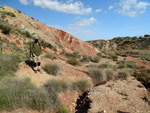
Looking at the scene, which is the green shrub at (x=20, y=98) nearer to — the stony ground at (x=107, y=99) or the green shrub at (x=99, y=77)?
the stony ground at (x=107, y=99)

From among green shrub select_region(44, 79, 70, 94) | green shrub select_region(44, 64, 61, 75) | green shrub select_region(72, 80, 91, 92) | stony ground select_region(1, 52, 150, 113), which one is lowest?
stony ground select_region(1, 52, 150, 113)

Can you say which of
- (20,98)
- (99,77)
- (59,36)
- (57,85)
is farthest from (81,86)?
(59,36)

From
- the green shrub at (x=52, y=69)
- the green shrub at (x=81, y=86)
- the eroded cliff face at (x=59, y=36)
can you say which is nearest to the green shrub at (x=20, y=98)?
the green shrub at (x=81, y=86)

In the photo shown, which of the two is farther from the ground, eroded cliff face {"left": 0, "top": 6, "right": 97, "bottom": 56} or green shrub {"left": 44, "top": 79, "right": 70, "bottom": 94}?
eroded cliff face {"left": 0, "top": 6, "right": 97, "bottom": 56}

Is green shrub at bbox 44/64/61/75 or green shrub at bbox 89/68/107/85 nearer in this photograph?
green shrub at bbox 44/64/61/75

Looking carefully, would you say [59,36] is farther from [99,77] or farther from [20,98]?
[20,98]

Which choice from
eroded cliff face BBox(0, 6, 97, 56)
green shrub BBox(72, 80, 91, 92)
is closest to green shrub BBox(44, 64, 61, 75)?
green shrub BBox(72, 80, 91, 92)

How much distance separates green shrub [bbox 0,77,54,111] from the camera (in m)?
3.31

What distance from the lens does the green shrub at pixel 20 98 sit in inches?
130

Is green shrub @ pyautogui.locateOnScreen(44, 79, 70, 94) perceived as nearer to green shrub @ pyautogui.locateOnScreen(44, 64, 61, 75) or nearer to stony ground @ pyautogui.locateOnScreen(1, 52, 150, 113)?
stony ground @ pyautogui.locateOnScreen(1, 52, 150, 113)

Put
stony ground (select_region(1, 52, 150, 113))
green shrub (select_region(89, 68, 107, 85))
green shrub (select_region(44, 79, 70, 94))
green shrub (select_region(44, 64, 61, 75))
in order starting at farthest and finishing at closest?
green shrub (select_region(89, 68, 107, 85)), green shrub (select_region(44, 64, 61, 75)), green shrub (select_region(44, 79, 70, 94)), stony ground (select_region(1, 52, 150, 113))

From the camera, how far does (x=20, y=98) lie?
3.51m

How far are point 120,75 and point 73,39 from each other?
1237 cm

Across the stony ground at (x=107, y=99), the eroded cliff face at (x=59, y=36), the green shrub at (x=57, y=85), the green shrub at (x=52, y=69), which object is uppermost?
the eroded cliff face at (x=59, y=36)
